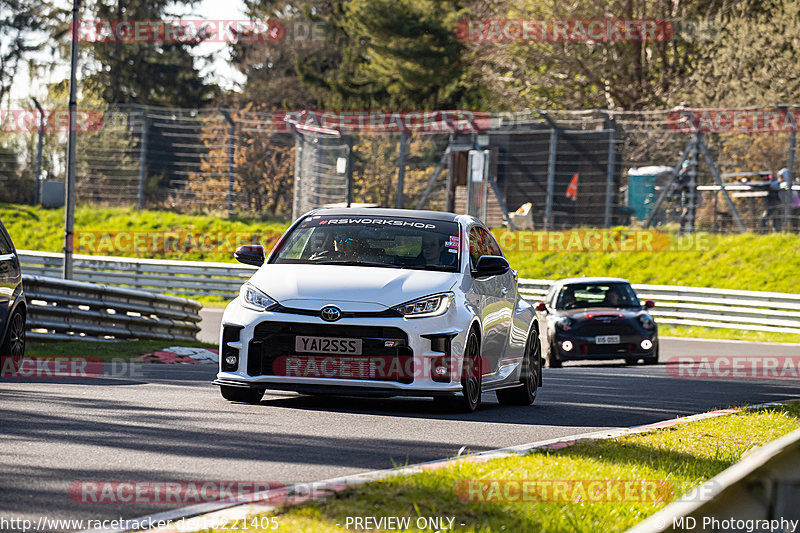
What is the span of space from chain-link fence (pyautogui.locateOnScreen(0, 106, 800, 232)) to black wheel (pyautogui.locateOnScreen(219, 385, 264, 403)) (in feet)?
49.9

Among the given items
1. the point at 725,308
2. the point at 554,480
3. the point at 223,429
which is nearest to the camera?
the point at 554,480

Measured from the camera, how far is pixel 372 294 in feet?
31.8

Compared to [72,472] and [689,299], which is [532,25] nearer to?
[689,299]

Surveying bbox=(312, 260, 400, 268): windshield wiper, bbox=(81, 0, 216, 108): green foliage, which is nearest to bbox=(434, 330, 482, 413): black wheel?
bbox=(312, 260, 400, 268): windshield wiper

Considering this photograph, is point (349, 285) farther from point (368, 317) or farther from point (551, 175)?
point (551, 175)

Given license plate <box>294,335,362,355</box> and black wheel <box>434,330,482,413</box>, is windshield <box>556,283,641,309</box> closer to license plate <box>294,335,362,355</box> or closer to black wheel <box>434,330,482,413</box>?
black wheel <box>434,330,482,413</box>

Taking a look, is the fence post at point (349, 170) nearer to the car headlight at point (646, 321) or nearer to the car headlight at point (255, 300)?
the car headlight at point (646, 321)

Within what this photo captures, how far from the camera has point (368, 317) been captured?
9562mm

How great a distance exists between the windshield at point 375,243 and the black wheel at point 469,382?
661 mm

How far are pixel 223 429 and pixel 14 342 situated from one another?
4853 millimetres

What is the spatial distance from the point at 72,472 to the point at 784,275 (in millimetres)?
26078

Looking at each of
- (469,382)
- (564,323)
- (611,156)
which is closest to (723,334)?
(611,156)

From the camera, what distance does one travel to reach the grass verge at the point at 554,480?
5395 millimetres

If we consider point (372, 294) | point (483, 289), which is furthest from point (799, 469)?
point (483, 289)
